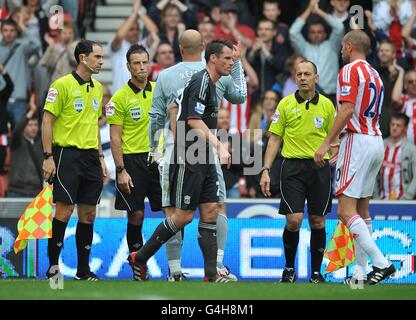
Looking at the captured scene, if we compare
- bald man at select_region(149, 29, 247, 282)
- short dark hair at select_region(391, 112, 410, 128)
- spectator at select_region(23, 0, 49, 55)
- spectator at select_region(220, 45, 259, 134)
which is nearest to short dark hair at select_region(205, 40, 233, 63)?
bald man at select_region(149, 29, 247, 282)

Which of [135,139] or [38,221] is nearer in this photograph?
[38,221]

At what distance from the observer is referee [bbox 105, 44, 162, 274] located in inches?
483

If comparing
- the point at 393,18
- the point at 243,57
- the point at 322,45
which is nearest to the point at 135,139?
the point at 243,57

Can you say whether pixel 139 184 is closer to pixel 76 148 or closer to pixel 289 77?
pixel 76 148

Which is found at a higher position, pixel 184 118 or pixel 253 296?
pixel 184 118

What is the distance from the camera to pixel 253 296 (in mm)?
9484

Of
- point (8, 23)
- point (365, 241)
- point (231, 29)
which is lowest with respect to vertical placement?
point (365, 241)

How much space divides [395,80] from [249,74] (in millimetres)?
2205

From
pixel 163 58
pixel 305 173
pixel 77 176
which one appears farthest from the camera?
pixel 163 58

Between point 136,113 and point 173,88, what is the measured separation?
0.76 m

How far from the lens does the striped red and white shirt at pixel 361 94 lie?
34.8 feet

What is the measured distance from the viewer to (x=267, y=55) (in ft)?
56.4
